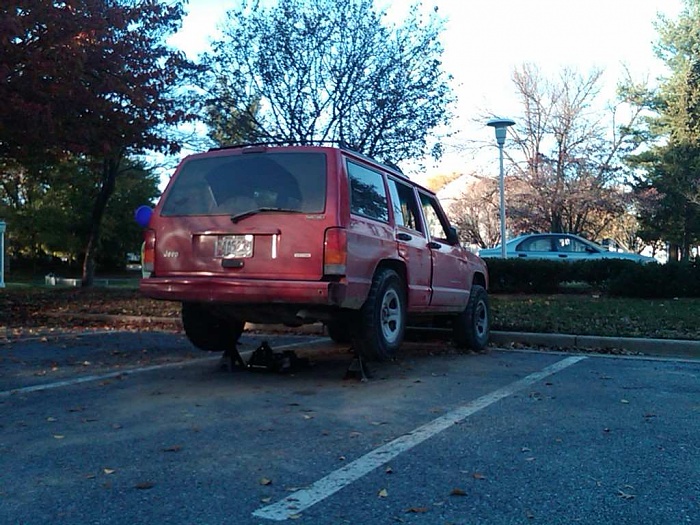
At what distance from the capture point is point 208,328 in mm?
6996

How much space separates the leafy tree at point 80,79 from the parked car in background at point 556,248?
1018 centimetres

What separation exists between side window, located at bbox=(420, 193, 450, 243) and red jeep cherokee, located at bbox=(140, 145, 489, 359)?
105cm

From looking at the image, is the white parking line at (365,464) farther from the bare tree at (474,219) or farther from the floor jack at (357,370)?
the bare tree at (474,219)

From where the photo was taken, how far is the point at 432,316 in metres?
8.16

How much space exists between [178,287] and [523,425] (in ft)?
10.2

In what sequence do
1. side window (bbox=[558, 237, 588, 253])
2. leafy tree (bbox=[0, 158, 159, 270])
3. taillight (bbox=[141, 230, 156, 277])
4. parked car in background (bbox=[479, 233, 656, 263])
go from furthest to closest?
1. leafy tree (bbox=[0, 158, 159, 270])
2. side window (bbox=[558, 237, 588, 253])
3. parked car in background (bbox=[479, 233, 656, 263])
4. taillight (bbox=[141, 230, 156, 277])

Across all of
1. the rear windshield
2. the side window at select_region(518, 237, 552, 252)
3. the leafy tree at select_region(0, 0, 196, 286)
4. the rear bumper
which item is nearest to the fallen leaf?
the rear bumper

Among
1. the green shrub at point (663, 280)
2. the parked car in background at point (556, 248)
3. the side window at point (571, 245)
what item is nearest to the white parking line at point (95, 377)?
the green shrub at point (663, 280)

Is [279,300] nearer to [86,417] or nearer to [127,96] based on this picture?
[86,417]

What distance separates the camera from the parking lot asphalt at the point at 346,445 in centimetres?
322

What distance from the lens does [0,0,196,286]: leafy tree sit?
11.0 m

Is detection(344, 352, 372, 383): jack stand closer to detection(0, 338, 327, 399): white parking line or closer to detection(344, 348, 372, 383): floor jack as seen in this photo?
detection(344, 348, 372, 383): floor jack

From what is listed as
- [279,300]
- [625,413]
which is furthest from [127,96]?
[625,413]

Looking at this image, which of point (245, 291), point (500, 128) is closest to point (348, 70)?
point (500, 128)
